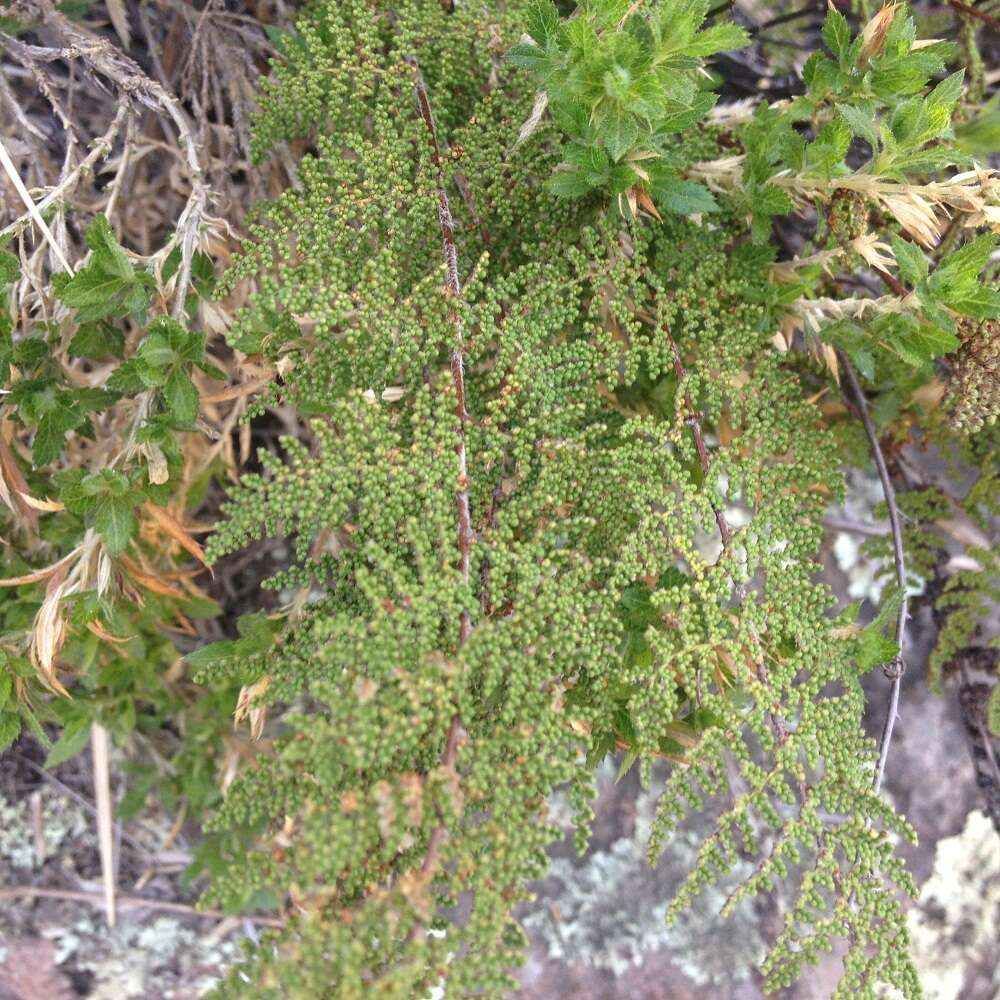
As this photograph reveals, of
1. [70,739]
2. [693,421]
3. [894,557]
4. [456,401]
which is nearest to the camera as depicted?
[456,401]

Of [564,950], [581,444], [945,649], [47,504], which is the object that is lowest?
[564,950]

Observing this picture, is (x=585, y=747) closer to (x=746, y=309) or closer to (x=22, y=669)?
(x=746, y=309)

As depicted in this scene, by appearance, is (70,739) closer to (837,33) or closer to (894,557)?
(894,557)

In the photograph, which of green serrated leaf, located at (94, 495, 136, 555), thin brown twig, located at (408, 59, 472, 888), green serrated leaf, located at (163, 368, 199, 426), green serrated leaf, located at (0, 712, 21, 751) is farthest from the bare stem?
green serrated leaf, located at (0, 712, 21, 751)

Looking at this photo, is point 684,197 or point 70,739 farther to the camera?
point 70,739

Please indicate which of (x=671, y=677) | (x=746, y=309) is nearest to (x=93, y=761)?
(x=671, y=677)

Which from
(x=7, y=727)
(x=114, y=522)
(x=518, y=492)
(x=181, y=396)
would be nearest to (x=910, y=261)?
(x=518, y=492)

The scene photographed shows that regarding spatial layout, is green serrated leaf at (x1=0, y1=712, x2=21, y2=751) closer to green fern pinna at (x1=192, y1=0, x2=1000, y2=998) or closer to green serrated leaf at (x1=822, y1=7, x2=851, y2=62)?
green fern pinna at (x1=192, y1=0, x2=1000, y2=998)
